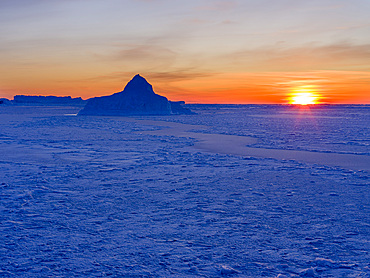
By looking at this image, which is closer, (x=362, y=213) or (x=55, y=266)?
(x=55, y=266)

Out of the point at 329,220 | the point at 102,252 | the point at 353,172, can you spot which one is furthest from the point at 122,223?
the point at 353,172

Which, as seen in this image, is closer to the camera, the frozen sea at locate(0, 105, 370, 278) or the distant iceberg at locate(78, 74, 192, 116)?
the frozen sea at locate(0, 105, 370, 278)

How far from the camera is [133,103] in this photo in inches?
1893

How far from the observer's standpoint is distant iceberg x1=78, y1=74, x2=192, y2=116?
1885 inches

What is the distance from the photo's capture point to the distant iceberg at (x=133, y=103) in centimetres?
4788

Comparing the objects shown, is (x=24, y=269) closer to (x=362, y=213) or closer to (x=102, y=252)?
(x=102, y=252)

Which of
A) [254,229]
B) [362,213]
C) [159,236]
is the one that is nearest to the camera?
[159,236]

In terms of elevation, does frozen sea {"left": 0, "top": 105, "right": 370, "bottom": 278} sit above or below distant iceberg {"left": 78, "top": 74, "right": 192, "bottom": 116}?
below

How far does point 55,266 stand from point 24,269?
0.84ft

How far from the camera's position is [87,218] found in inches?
162

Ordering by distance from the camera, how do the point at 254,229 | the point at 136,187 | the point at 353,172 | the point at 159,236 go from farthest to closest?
the point at 353,172 < the point at 136,187 < the point at 254,229 < the point at 159,236

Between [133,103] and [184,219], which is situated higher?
[133,103]

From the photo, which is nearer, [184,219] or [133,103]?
[184,219]

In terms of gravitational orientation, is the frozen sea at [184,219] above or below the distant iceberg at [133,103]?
below
